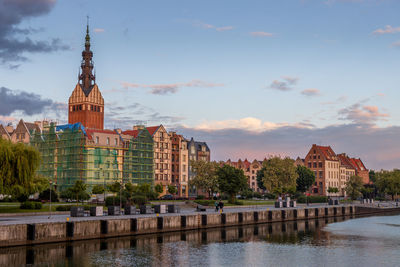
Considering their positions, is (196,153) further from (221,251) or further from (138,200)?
(221,251)

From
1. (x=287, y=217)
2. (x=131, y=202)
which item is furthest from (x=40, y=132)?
(x=287, y=217)

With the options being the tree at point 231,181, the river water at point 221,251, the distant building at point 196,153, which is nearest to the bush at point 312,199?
the tree at point 231,181

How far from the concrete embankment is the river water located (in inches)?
39.1

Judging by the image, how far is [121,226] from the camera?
171 feet

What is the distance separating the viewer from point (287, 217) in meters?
82.6

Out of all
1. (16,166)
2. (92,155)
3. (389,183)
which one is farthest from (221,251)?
(389,183)

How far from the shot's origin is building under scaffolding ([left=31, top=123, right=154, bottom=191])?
113 metres

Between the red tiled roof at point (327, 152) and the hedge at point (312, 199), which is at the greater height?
the red tiled roof at point (327, 152)

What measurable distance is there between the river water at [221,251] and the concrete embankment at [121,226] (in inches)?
39.1

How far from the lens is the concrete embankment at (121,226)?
43656mm

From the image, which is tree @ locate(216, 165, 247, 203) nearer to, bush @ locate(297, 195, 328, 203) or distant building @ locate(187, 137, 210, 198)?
bush @ locate(297, 195, 328, 203)

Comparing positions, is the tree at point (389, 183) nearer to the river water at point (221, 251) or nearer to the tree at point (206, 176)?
the tree at point (206, 176)

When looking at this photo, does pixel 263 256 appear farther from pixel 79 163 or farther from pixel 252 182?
pixel 252 182

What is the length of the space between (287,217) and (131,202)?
2685 centimetres
